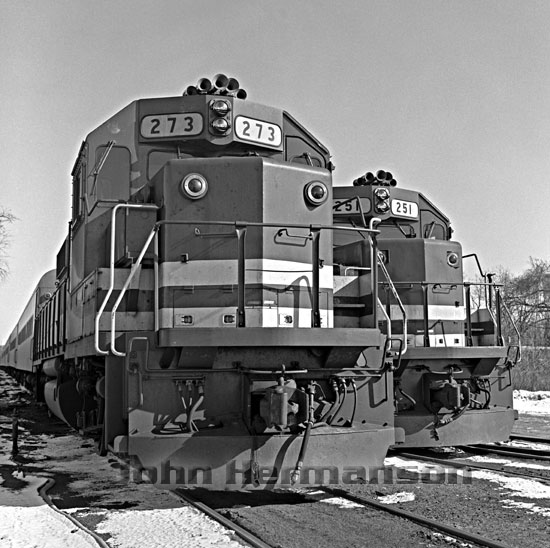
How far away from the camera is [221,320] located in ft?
19.2

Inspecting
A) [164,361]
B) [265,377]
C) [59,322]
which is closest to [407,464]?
[265,377]

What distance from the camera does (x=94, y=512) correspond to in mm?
5609

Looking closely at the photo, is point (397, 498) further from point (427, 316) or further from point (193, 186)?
point (427, 316)

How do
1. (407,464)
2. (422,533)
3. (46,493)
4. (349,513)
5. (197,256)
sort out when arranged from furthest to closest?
(407,464) → (46,493) → (197,256) → (349,513) → (422,533)

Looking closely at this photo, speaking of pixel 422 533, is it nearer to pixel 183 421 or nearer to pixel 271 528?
pixel 271 528

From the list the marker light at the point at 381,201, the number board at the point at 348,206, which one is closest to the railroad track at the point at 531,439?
the marker light at the point at 381,201

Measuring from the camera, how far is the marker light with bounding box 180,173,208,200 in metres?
6.02

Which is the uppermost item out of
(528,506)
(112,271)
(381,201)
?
(381,201)

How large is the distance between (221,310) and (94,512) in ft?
6.39

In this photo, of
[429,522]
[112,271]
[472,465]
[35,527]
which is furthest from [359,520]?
[472,465]

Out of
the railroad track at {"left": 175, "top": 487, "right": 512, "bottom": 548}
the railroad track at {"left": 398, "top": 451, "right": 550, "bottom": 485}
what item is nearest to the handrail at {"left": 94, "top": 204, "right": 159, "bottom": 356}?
the railroad track at {"left": 175, "top": 487, "right": 512, "bottom": 548}

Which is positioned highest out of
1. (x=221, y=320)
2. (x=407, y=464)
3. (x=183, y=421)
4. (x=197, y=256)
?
(x=197, y=256)

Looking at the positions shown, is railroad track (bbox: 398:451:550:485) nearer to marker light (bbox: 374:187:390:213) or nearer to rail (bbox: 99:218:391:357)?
rail (bbox: 99:218:391:357)

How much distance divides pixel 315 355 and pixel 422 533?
5.31ft
